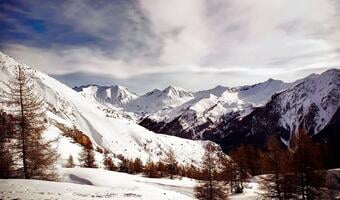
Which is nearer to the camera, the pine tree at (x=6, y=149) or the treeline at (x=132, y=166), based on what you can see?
the pine tree at (x=6, y=149)

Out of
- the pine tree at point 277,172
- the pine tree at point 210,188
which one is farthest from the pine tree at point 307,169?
the pine tree at point 210,188

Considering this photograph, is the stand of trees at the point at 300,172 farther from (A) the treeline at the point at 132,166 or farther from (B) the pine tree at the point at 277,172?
(A) the treeline at the point at 132,166

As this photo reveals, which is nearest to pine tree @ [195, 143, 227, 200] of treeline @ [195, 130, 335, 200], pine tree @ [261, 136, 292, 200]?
treeline @ [195, 130, 335, 200]

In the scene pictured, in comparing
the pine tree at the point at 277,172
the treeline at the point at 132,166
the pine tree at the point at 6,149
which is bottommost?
the treeline at the point at 132,166

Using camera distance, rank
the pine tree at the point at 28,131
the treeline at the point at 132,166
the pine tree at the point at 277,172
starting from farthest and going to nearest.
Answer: the treeline at the point at 132,166 → the pine tree at the point at 277,172 → the pine tree at the point at 28,131

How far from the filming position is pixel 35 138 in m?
34.1

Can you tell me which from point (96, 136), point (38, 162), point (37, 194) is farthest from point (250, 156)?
point (96, 136)

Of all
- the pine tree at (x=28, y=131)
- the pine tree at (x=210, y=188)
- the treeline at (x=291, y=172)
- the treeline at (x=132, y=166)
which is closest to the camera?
the pine tree at (x=28, y=131)

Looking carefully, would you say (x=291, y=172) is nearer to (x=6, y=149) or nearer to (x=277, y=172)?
(x=277, y=172)

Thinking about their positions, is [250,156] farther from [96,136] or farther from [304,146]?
[96,136]

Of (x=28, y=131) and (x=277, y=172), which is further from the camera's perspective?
(x=277, y=172)

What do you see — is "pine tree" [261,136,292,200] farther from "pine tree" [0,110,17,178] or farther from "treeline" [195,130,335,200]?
"pine tree" [0,110,17,178]

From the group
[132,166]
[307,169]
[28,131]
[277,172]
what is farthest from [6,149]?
[132,166]

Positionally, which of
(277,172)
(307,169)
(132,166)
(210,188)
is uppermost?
(307,169)
